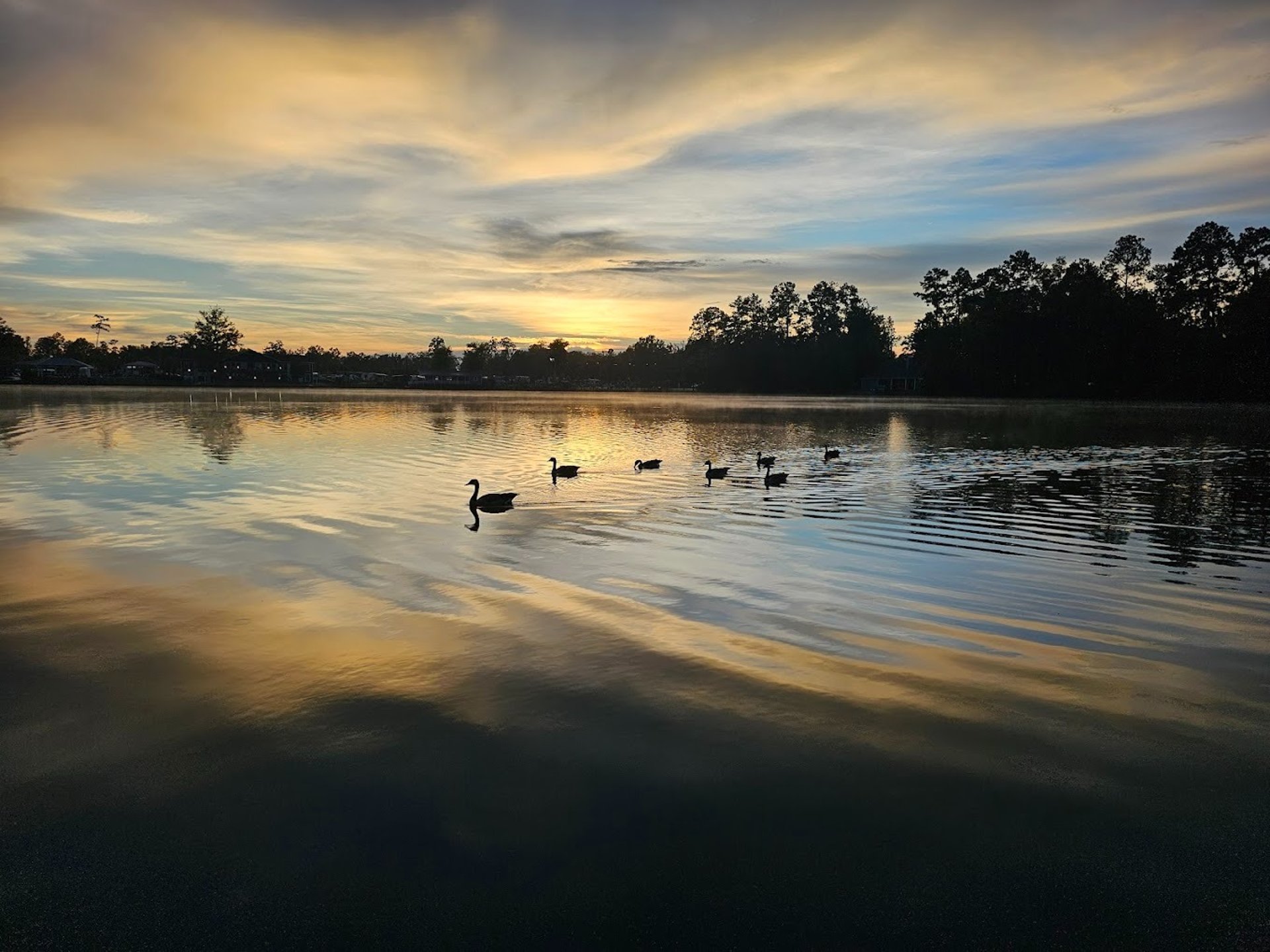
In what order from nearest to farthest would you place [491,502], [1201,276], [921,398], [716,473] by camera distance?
[491,502] < [716,473] < [1201,276] < [921,398]

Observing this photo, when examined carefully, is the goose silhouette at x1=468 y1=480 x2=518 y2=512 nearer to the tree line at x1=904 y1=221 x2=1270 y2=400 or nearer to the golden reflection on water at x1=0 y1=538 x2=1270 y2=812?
the golden reflection on water at x1=0 y1=538 x2=1270 y2=812

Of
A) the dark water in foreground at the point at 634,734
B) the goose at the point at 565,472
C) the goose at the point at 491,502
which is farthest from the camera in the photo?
the goose at the point at 565,472

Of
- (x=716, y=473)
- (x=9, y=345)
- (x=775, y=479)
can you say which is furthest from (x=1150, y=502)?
(x=9, y=345)

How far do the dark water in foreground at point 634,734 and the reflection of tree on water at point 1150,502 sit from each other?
15.1 inches

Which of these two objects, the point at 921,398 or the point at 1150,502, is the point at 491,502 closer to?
the point at 1150,502

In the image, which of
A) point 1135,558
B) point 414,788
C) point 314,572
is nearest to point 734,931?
point 414,788

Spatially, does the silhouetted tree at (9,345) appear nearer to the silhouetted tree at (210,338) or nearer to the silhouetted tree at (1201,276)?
the silhouetted tree at (210,338)

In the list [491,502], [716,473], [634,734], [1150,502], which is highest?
[716,473]

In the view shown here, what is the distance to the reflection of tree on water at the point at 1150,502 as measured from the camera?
14.8 metres

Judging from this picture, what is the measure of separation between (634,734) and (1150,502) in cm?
1857

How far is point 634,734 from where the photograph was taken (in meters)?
6.58

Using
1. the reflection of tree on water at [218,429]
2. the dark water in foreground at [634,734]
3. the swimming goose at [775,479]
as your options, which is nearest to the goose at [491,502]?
the dark water in foreground at [634,734]

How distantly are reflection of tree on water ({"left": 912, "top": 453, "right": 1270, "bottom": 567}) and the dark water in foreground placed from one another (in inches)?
15.1

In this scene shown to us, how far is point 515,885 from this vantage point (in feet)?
15.1
